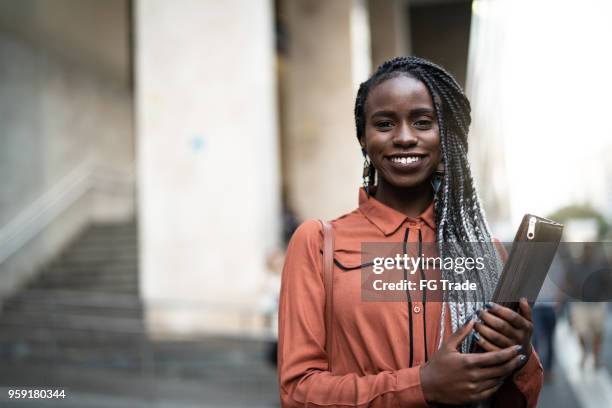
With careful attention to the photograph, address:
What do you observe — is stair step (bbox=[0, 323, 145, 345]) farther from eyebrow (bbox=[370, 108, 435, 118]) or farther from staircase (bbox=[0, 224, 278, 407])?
eyebrow (bbox=[370, 108, 435, 118])

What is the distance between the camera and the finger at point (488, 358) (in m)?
1.65

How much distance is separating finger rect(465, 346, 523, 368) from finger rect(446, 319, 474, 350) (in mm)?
39

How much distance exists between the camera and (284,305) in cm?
195

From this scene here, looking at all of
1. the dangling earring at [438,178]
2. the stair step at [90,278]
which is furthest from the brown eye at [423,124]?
the stair step at [90,278]

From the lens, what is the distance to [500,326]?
5.48ft

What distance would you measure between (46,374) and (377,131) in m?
7.79

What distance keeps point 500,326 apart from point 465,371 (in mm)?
133

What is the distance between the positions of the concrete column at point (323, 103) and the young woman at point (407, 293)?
1442 cm

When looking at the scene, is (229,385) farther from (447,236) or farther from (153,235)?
(447,236)

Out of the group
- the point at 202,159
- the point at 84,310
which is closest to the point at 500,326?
the point at 202,159

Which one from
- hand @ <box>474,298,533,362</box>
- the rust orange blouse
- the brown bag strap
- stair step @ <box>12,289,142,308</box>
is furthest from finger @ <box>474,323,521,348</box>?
stair step @ <box>12,289,142,308</box>

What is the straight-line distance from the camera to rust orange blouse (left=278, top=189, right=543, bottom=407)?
1852mm

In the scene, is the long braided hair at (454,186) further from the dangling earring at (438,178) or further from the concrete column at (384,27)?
the concrete column at (384,27)

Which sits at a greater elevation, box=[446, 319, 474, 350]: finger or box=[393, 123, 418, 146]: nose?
box=[393, 123, 418, 146]: nose
